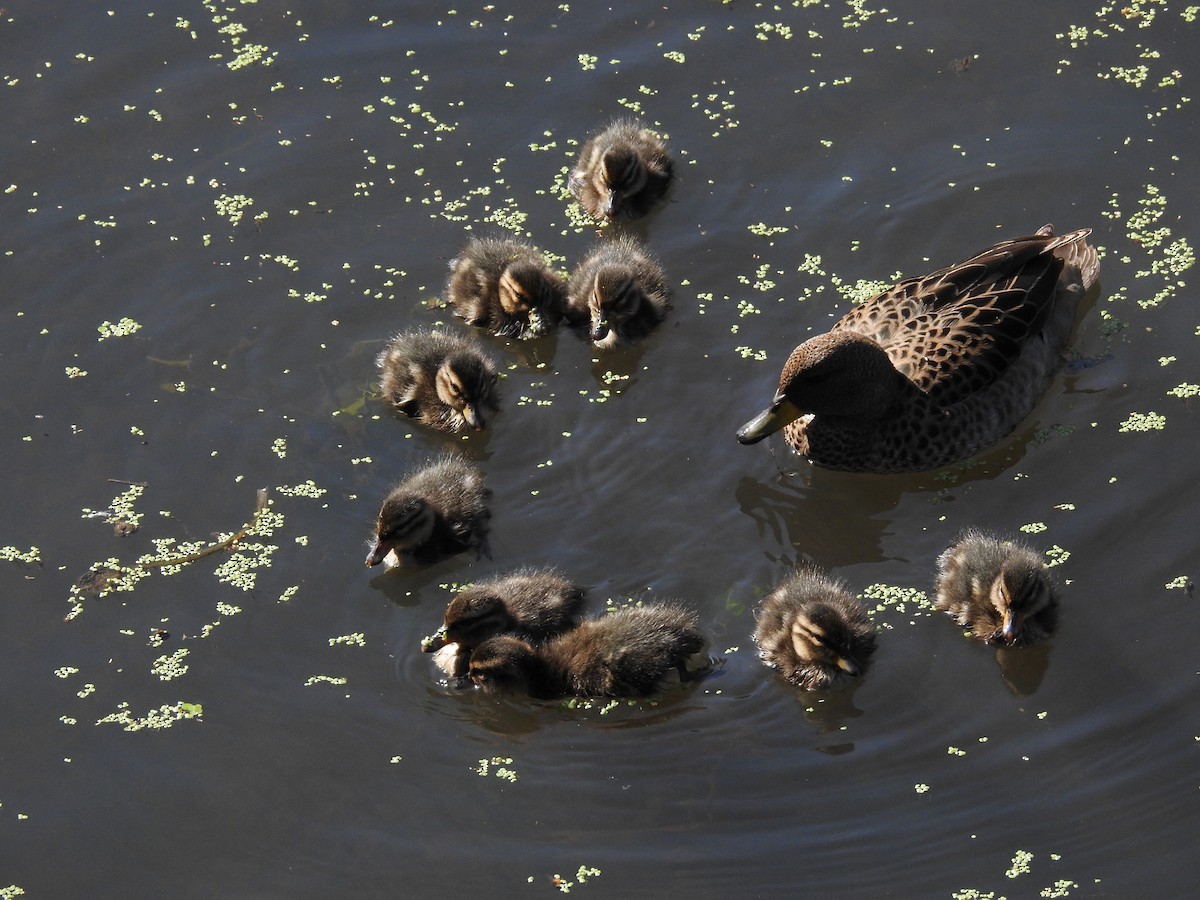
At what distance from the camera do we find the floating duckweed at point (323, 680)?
6.09 metres

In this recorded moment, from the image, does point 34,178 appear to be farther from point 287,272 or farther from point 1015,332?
point 1015,332

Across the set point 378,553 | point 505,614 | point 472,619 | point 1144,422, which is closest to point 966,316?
point 1144,422

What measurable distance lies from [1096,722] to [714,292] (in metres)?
3.05

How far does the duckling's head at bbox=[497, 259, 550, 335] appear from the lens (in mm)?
7551

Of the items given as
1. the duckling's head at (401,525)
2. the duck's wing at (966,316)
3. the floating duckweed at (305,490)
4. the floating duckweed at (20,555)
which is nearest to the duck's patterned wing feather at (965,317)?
the duck's wing at (966,316)

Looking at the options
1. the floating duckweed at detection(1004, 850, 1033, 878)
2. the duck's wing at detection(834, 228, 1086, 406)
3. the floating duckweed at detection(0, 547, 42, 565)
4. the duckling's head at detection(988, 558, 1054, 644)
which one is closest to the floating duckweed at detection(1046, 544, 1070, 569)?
the duckling's head at detection(988, 558, 1054, 644)

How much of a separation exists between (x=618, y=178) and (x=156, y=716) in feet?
11.9

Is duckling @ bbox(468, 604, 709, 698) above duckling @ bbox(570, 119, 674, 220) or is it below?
below

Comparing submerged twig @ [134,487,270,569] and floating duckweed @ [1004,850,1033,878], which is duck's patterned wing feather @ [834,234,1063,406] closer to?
floating duckweed @ [1004,850,1033,878]

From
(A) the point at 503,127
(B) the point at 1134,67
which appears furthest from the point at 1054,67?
(A) the point at 503,127

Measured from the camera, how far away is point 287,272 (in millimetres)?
8094

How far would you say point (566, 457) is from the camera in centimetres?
713

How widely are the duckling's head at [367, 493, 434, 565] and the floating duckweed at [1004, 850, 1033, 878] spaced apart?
263 cm

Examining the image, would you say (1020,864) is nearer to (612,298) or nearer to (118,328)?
(612,298)
